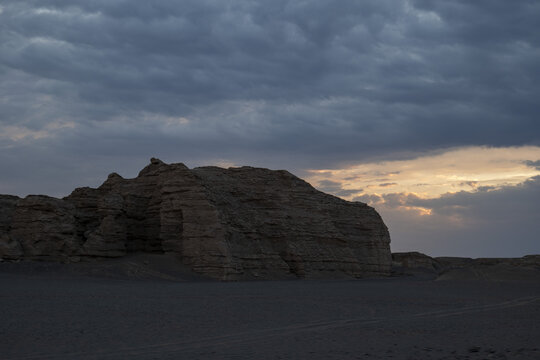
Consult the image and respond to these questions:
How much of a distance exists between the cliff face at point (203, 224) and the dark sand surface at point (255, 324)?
9.87 m

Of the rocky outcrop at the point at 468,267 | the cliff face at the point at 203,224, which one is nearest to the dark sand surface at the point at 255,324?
the cliff face at the point at 203,224

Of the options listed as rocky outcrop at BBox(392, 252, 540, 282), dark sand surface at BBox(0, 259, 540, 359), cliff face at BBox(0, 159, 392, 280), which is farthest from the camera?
rocky outcrop at BBox(392, 252, 540, 282)

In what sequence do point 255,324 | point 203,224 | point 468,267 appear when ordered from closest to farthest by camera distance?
point 255,324, point 203,224, point 468,267

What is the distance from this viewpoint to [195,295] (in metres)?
25.3

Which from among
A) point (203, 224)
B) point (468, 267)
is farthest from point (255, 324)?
point (468, 267)

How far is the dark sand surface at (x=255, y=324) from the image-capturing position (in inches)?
467

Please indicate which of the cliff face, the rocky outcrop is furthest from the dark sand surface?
the rocky outcrop

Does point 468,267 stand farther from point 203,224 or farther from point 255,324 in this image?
point 255,324

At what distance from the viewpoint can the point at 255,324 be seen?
54.4 ft

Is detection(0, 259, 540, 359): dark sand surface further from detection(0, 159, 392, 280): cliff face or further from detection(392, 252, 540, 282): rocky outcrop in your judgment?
detection(392, 252, 540, 282): rocky outcrop

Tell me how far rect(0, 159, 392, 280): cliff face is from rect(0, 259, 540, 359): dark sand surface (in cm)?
987

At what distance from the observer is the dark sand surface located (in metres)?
11.9

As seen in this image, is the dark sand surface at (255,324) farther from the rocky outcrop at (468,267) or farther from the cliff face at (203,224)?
the rocky outcrop at (468,267)

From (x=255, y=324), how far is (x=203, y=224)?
78.0 feet
